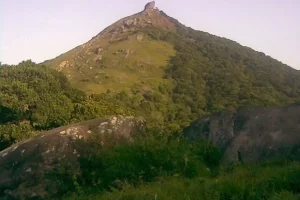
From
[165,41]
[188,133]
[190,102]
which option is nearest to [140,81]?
[190,102]

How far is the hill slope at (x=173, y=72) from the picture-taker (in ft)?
298

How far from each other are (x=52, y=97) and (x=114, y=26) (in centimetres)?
12958

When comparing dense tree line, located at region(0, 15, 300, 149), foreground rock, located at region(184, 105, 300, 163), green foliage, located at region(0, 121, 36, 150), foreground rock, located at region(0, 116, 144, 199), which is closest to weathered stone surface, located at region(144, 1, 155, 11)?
dense tree line, located at region(0, 15, 300, 149)

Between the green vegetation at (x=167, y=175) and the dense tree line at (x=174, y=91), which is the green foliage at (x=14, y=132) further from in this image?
the green vegetation at (x=167, y=175)

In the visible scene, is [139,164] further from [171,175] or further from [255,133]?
[255,133]

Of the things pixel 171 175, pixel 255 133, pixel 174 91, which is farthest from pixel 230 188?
pixel 174 91

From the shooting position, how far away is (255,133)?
32.1 ft

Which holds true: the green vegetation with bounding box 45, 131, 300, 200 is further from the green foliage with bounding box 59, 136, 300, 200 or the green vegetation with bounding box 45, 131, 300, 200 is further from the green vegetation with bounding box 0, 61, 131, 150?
the green vegetation with bounding box 0, 61, 131, 150

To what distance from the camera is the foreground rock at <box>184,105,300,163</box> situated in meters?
9.15

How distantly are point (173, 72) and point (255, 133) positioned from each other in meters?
104

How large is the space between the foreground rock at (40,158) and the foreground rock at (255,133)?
2.22 meters

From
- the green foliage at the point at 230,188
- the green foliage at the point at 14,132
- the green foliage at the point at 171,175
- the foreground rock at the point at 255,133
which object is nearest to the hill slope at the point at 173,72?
the green foliage at the point at 14,132

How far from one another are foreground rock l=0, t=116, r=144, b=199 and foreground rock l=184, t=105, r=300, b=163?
222cm

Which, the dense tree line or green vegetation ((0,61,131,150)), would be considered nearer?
green vegetation ((0,61,131,150))
